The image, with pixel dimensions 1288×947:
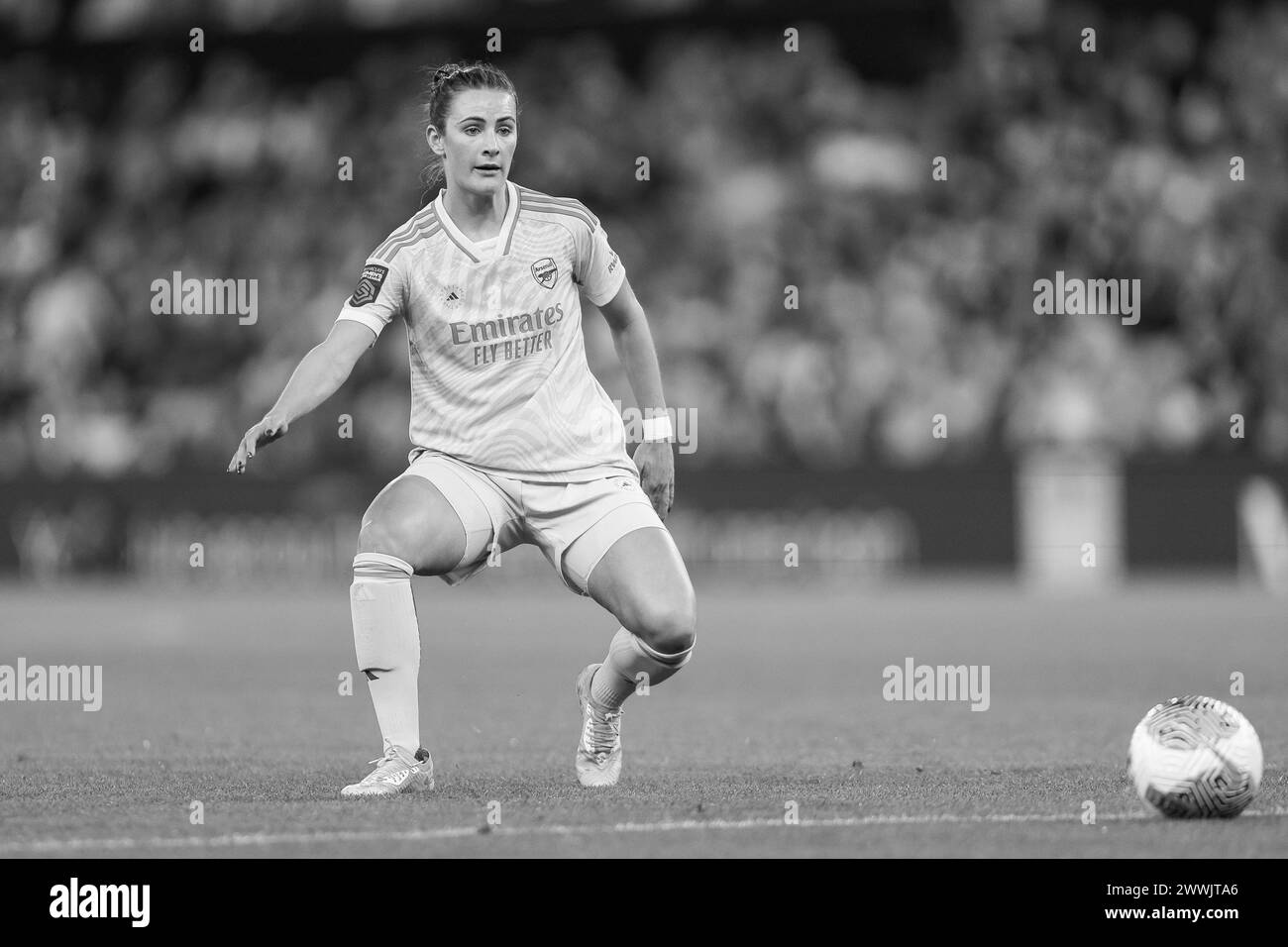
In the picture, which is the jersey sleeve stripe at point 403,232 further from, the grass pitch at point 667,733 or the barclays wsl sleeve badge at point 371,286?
the grass pitch at point 667,733

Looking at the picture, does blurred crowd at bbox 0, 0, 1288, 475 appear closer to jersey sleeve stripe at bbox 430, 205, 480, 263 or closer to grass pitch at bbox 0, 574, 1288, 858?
grass pitch at bbox 0, 574, 1288, 858

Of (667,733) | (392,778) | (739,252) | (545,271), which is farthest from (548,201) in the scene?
(739,252)

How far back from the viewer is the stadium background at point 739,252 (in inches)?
715

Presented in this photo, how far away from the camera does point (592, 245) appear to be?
661 centimetres

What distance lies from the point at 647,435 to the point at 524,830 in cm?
180

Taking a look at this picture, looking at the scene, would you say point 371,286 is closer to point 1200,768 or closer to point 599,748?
point 599,748

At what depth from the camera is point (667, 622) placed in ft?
20.3

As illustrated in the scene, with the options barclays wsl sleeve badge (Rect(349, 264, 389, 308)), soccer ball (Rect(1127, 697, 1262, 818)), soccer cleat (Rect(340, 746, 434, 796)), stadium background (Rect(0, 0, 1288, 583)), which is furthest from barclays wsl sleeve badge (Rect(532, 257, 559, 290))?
stadium background (Rect(0, 0, 1288, 583))

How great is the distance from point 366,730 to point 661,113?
14602mm
